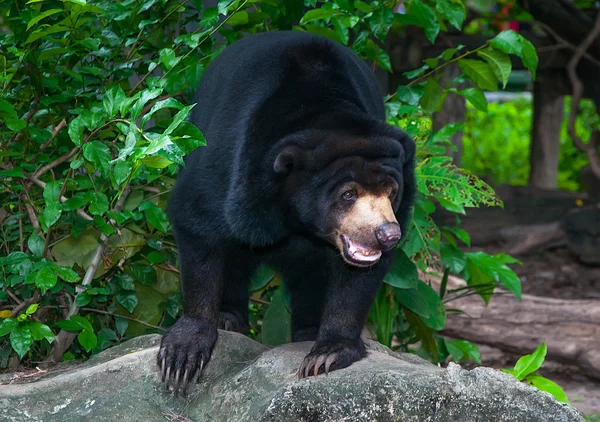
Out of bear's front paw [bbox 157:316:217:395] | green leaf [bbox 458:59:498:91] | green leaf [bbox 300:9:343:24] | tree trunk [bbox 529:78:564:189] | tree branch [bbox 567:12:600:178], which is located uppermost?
green leaf [bbox 300:9:343:24]

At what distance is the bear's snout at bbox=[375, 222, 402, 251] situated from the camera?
266 centimetres

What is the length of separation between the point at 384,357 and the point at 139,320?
1.19 m

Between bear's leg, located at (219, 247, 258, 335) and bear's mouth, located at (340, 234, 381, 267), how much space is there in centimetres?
64

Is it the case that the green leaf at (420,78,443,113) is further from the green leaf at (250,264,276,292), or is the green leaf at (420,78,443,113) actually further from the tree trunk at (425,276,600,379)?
the tree trunk at (425,276,600,379)

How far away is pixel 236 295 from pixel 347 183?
98 cm

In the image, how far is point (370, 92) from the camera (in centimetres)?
337

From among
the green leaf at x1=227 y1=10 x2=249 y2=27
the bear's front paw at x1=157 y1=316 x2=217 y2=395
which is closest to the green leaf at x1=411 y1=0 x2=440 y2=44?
the green leaf at x1=227 y1=10 x2=249 y2=27

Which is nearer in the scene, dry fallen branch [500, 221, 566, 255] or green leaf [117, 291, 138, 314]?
green leaf [117, 291, 138, 314]

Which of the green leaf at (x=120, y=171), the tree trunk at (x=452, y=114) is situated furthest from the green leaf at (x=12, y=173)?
the tree trunk at (x=452, y=114)

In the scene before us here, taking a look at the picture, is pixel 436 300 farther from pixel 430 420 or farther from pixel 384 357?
pixel 430 420

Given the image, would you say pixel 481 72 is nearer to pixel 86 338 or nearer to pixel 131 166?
pixel 131 166

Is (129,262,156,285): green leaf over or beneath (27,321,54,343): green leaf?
beneath

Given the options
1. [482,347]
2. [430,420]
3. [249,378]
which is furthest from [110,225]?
[482,347]

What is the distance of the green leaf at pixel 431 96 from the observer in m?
4.02
